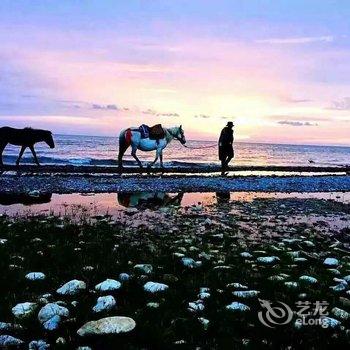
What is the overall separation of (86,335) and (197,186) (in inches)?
753

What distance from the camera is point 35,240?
882 cm

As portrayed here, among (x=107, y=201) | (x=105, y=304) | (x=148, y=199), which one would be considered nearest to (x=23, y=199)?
(x=107, y=201)

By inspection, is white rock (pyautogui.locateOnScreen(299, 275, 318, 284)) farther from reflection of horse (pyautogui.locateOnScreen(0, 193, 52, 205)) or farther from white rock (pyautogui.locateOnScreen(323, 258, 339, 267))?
reflection of horse (pyautogui.locateOnScreen(0, 193, 52, 205))

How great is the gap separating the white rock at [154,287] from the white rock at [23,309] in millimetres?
1453

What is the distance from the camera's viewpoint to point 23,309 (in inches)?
196

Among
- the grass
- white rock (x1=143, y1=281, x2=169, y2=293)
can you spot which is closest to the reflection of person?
the grass

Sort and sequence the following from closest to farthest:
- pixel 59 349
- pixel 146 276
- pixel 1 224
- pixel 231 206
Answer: pixel 59 349 → pixel 146 276 → pixel 1 224 → pixel 231 206

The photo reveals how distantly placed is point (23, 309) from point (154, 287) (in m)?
1.68

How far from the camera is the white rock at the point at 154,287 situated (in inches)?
230

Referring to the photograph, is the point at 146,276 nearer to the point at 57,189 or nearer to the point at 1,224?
the point at 1,224

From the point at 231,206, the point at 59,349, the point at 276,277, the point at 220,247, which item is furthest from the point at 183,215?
the point at 59,349

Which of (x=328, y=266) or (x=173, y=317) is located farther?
(x=328, y=266)

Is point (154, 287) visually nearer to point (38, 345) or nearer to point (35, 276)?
point (35, 276)

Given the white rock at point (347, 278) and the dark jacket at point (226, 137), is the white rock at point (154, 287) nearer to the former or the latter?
the white rock at point (347, 278)
